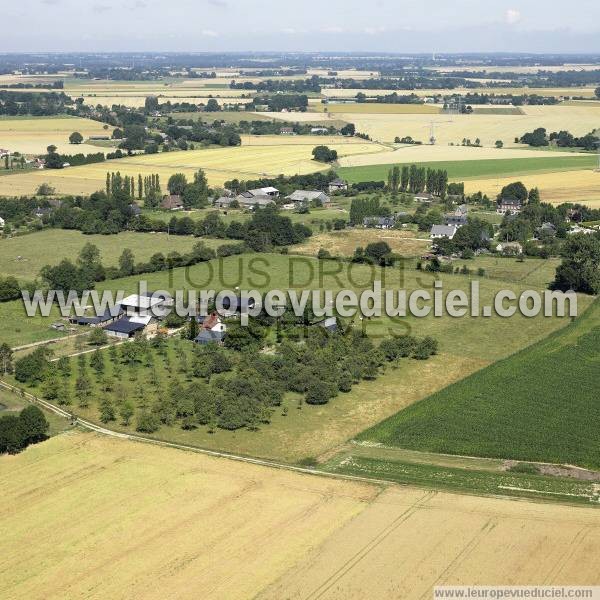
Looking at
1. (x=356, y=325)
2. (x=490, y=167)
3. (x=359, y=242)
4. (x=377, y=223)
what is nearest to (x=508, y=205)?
(x=377, y=223)

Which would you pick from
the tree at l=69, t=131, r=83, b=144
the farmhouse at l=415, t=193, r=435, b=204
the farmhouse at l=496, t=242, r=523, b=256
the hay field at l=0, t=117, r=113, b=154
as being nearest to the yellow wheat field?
the farmhouse at l=496, t=242, r=523, b=256

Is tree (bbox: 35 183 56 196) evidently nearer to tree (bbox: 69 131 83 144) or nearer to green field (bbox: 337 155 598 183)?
green field (bbox: 337 155 598 183)

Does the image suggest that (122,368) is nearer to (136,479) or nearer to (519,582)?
(136,479)

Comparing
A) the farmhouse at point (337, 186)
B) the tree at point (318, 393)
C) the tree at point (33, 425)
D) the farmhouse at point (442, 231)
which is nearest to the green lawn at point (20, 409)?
the tree at point (33, 425)

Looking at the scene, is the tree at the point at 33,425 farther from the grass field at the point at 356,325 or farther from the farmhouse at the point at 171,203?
the farmhouse at the point at 171,203

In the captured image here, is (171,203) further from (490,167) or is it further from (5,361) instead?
(5,361)
